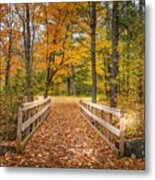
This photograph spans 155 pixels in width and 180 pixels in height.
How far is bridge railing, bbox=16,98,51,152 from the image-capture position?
334 cm

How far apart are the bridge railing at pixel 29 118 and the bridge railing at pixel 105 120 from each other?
27cm

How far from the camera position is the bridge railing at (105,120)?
324 centimetres

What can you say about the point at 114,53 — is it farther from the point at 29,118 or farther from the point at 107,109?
the point at 29,118

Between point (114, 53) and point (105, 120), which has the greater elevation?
point (114, 53)

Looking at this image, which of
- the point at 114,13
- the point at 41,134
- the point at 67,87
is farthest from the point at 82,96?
the point at 114,13

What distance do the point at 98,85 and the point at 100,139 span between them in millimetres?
364

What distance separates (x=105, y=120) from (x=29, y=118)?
53 centimetres

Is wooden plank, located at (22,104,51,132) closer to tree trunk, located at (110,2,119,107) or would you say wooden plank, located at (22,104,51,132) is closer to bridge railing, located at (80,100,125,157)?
bridge railing, located at (80,100,125,157)

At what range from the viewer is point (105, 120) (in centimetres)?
331

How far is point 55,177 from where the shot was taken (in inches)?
131

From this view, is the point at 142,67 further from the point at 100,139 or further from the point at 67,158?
the point at 67,158

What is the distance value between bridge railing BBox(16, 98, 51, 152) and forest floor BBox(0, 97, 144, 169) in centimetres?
3

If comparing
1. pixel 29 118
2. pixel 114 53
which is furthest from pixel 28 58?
pixel 114 53

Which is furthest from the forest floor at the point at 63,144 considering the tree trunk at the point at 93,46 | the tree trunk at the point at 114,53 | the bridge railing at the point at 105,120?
the tree trunk at the point at 114,53
